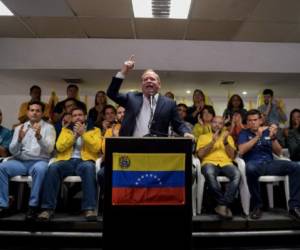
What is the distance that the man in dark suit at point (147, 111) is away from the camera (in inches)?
88.1

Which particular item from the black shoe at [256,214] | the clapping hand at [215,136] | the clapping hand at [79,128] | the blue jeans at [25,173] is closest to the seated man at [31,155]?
the blue jeans at [25,173]

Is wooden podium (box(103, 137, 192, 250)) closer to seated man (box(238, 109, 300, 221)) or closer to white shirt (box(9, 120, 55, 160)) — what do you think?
seated man (box(238, 109, 300, 221))

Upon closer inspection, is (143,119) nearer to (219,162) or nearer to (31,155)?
(219,162)

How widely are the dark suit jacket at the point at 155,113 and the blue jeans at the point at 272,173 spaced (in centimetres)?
82

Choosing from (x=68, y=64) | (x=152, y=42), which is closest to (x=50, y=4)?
(x=68, y=64)

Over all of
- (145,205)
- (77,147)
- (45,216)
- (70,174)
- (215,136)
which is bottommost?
(45,216)

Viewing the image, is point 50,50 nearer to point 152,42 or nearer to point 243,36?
point 152,42

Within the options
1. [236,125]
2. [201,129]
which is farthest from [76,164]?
[236,125]

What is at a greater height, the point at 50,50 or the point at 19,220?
the point at 50,50

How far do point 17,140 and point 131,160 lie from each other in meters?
1.72

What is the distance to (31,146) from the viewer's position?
288 centimetres

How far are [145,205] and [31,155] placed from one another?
1732mm

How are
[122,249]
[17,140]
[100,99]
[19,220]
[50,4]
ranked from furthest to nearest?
1. [100,99]
2. [50,4]
3. [17,140]
4. [19,220]
5. [122,249]

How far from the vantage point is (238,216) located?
8.45 ft
